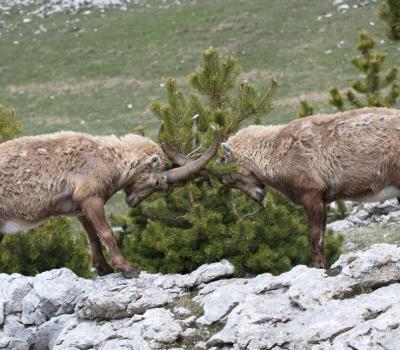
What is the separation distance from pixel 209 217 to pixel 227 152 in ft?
3.39

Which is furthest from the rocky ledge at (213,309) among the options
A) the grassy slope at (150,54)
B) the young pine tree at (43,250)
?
the grassy slope at (150,54)

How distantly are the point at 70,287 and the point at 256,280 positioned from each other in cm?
250

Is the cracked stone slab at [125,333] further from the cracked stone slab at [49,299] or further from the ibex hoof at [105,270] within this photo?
the ibex hoof at [105,270]

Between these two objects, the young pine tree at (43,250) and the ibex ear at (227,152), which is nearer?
the ibex ear at (227,152)

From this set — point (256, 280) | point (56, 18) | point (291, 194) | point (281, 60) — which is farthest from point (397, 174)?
point (56, 18)

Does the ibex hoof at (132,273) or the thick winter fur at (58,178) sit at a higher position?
the thick winter fur at (58,178)

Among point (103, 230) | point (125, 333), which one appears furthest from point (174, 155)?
point (125, 333)

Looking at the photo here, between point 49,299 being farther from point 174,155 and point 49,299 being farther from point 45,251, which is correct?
point 174,155

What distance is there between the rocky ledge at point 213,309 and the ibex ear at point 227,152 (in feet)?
5.21

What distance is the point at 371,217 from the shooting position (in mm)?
18172

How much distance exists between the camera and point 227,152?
12219mm

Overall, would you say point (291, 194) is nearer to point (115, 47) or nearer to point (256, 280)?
point (256, 280)

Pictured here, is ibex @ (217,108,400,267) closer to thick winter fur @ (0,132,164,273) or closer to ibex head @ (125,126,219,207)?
ibex head @ (125,126,219,207)

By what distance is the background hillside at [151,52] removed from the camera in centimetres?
3684
